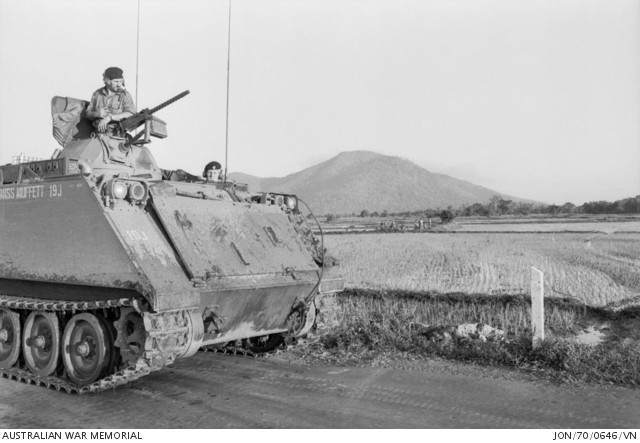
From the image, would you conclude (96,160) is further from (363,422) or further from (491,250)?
(491,250)

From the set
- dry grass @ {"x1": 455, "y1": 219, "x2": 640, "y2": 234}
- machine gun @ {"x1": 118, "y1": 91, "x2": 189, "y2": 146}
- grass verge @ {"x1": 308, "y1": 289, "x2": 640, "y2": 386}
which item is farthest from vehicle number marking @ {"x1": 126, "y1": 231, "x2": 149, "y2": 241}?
dry grass @ {"x1": 455, "y1": 219, "x2": 640, "y2": 234}

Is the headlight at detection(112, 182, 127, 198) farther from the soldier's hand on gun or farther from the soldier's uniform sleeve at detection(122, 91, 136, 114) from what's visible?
the soldier's uniform sleeve at detection(122, 91, 136, 114)

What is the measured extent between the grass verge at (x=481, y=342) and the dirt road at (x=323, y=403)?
55 centimetres

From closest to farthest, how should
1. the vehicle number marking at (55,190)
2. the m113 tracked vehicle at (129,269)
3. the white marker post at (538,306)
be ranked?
the m113 tracked vehicle at (129,269), the vehicle number marking at (55,190), the white marker post at (538,306)

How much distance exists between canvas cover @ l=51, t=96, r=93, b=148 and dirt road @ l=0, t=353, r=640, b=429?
366cm

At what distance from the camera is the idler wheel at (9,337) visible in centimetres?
798

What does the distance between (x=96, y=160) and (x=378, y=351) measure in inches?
180

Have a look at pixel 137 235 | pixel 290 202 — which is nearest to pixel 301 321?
pixel 290 202

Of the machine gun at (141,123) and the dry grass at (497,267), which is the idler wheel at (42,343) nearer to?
the machine gun at (141,123)

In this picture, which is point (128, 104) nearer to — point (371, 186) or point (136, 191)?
point (136, 191)

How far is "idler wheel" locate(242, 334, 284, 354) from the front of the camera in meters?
8.83

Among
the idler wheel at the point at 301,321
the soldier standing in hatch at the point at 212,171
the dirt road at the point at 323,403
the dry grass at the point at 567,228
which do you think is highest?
the soldier standing in hatch at the point at 212,171

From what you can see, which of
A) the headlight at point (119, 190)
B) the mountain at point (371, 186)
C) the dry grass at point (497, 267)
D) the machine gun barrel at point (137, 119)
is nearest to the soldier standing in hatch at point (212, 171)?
the machine gun barrel at point (137, 119)
